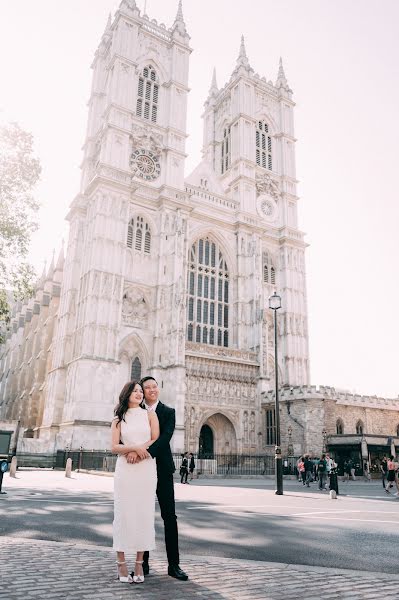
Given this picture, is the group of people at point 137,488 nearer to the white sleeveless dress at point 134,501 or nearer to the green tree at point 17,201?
the white sleeveless dress at point 134,501

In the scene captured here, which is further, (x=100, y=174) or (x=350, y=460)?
(x=100, y=174)

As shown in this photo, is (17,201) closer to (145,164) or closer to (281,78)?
(145,164)

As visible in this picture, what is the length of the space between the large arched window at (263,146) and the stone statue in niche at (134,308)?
64.9 feet

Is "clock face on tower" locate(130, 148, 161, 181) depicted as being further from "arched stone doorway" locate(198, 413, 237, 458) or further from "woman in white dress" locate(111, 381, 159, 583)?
"woman in white dress" locate(111, 381, 159, 583)

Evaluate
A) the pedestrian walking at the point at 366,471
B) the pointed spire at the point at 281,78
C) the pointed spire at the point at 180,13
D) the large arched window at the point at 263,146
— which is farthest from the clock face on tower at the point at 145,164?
the pedestrian walking at the point at 366,471

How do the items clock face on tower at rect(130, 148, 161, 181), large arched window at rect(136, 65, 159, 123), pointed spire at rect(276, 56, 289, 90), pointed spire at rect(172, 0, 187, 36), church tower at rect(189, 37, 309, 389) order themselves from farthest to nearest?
pointed spire at rect(276, 56, 289, 90)
pointed spire at rect(172, 0, 187, 36)
large arched window at rect(136, 65, 159, 123)
church tower at rect(189, 37, 309, 389)
clock face on tower at rect(130, 148, 161, 181)

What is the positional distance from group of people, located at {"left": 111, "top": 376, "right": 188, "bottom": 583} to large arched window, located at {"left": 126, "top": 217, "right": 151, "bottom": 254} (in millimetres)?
31277

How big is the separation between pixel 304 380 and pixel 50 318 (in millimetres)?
22912

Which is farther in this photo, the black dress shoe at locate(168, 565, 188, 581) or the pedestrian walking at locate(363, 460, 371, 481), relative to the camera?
the pedestrian walking at locate(363, 460, 371, 481)

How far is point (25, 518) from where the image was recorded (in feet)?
25.5

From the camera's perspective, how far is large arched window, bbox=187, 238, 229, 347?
36.6m

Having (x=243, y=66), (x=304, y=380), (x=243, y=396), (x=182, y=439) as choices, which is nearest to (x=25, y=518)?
(x=182, y=439)

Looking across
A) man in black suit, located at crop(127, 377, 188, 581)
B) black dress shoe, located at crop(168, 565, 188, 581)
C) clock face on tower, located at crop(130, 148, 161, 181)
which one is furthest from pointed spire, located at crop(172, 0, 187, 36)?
black dress shoe, located at crop(168, 565, 188, 581)

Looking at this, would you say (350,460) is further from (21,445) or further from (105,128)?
(105,128)
